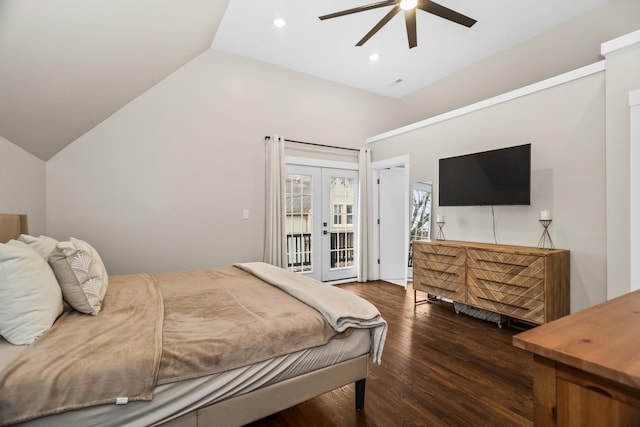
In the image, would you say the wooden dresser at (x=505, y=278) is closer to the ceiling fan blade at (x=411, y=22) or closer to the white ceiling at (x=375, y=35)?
the ceiling fan blade at (x=411, y=22)

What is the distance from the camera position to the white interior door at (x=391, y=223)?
17.7 ft

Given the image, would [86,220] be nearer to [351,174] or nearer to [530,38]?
[351,174]

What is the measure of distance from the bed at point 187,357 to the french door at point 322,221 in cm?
277

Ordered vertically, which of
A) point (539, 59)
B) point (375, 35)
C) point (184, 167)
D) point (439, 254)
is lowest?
point (439, 254)

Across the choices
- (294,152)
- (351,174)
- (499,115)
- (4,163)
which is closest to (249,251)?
(294,152)

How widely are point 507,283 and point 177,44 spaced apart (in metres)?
4.28

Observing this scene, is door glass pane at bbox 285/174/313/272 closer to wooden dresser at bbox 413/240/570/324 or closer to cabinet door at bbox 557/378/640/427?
wooden dresser at bbox 413/240/570/324

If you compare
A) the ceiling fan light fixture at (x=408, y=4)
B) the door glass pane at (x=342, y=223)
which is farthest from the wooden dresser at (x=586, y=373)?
the door glass pane at (x=342, y=223)

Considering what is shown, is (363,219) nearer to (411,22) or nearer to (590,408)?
(411,22)

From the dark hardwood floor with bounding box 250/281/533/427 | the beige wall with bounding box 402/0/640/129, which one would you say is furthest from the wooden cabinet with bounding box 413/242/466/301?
the beige wall with bounding box 402/0/640/129

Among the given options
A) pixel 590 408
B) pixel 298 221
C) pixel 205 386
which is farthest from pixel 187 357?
pixel 298 221

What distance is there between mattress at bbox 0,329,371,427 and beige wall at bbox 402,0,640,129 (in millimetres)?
4091

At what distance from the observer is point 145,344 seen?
1.26 m

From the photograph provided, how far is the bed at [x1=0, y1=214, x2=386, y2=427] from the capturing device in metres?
1.07
